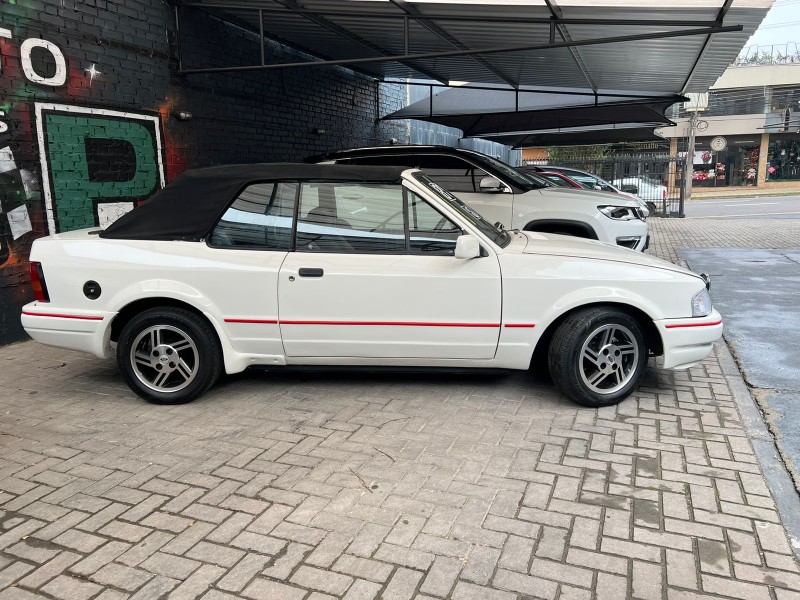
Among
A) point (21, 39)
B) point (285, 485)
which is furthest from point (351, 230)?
point (21, 39)

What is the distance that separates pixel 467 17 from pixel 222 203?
4.94 metres

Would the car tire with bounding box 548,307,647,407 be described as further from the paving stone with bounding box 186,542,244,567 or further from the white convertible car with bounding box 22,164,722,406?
the paving stone with bounding box 186,542,244,567

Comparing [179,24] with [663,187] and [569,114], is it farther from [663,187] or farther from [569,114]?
[663,187]

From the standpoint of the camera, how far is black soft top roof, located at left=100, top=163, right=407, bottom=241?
4.69m

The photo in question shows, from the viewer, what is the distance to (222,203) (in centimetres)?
473

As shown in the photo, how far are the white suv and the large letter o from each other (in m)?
3.21

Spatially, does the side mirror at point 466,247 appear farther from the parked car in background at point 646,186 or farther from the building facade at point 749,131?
the building facade at point 749,131

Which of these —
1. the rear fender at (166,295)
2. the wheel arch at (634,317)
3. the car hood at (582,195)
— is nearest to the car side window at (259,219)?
the rear fender at (166,295)

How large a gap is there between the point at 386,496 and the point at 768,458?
7.66 ft

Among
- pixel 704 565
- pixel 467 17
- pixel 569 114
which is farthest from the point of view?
pixel 569 114

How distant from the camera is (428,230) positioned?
15.0 feet

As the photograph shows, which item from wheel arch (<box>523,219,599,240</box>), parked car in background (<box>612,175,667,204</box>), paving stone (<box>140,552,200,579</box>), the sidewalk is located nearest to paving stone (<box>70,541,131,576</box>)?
paving stone (<box>140,552,200,579</box>)

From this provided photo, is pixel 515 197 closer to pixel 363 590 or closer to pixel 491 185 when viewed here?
pixel 491 185

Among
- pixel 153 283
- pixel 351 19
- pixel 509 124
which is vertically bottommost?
pixel 153 283
